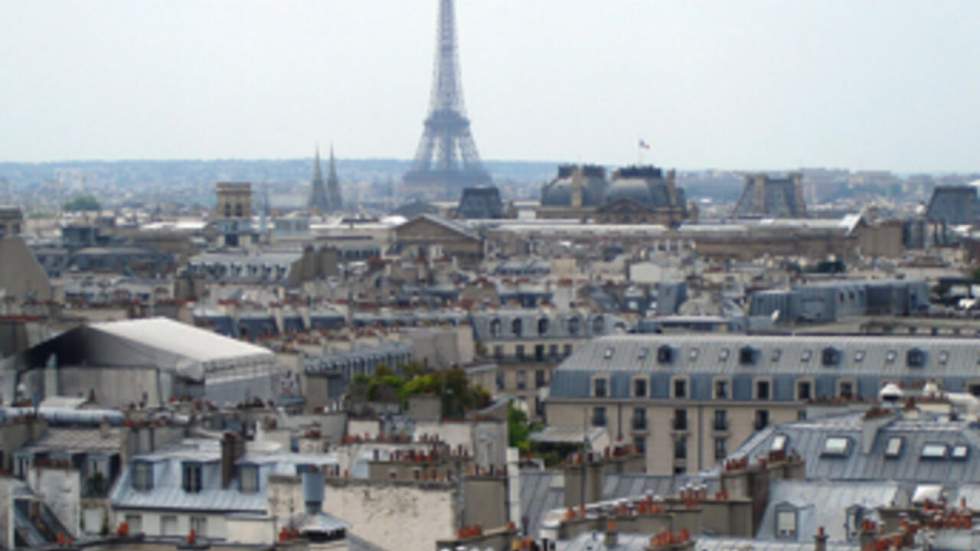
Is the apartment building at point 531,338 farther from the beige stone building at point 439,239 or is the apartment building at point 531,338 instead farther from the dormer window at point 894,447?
the beige stone building at point 439,239

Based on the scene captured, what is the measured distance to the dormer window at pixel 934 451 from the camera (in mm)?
39344

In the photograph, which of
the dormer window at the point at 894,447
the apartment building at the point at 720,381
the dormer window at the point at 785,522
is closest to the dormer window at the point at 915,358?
the apartment building at the point at 720,381

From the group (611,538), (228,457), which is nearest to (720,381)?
(228,457)

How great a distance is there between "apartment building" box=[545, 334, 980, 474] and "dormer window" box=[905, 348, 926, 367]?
0.02 m

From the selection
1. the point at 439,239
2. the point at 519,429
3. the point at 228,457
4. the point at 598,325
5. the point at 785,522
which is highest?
the point at 228,457

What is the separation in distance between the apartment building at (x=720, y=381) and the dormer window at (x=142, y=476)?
23.1 m

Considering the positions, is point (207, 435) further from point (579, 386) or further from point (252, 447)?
point (579, 386)

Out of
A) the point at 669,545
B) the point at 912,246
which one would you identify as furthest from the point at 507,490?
the point at 912,246

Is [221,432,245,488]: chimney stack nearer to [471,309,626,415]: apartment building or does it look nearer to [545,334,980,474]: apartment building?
[545,334,980,474]: apartment building

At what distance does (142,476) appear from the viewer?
36.9 meters

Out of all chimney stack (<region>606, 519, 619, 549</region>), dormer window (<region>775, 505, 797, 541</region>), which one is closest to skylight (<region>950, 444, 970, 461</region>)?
dormer window (<region>775, 505, 797, 541</region>)

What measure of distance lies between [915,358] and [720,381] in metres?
3.71

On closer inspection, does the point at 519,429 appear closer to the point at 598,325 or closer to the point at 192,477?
the point at 192,477

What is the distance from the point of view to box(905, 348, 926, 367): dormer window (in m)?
60.8
